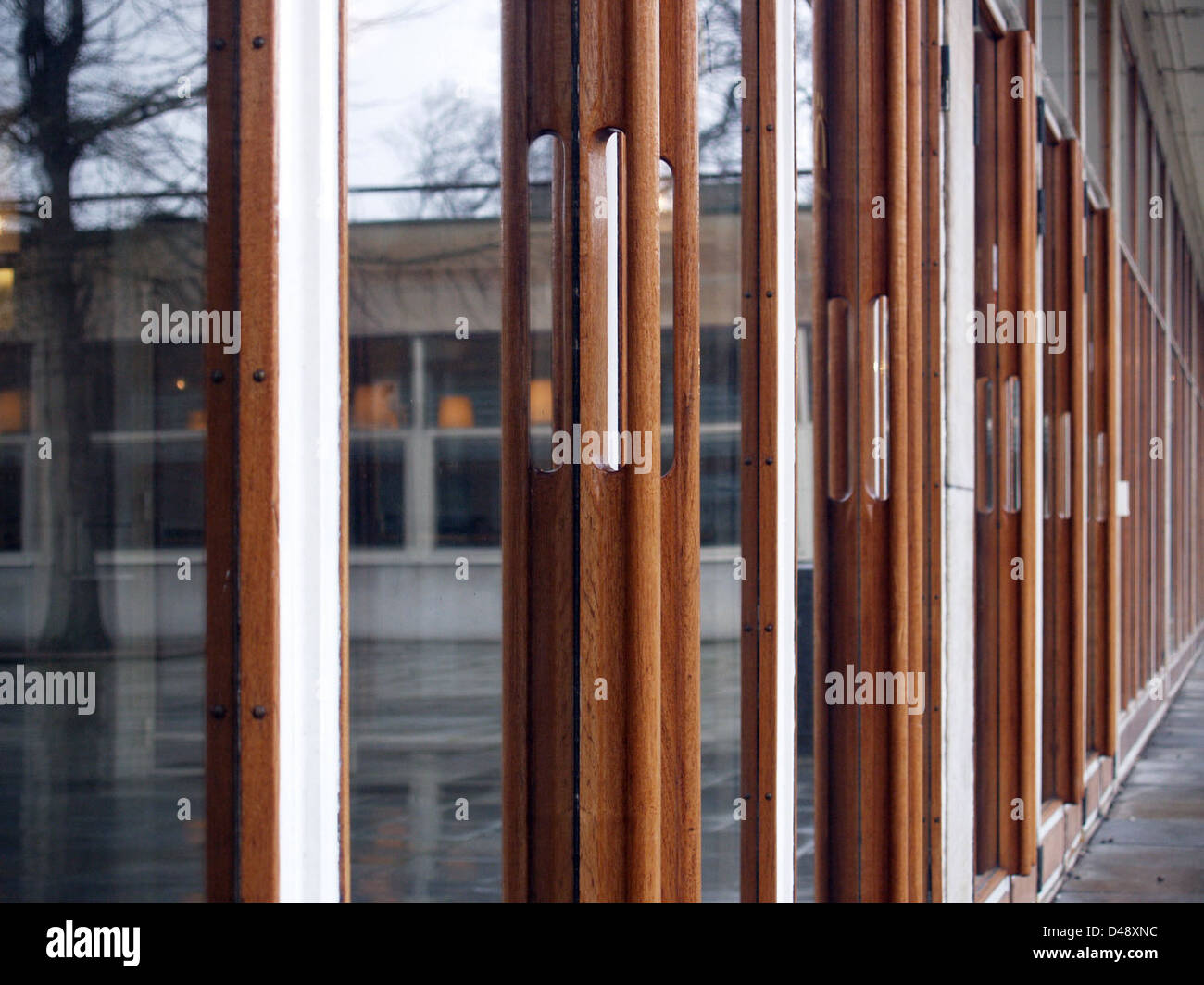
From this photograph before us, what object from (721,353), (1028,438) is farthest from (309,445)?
(1028,438)

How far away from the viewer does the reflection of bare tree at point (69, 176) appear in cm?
187

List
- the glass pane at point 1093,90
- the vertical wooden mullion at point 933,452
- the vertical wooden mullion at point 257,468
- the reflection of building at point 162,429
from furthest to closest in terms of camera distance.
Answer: the glass pane at point 1093,90 < the vertical wooden mullion at point 933,452 < the reflection of building at point 162,429 < the vertical wooden mullion at point 257,468

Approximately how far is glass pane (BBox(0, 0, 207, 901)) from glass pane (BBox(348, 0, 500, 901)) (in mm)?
406

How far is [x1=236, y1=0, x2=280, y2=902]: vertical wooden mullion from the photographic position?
1.29 meters

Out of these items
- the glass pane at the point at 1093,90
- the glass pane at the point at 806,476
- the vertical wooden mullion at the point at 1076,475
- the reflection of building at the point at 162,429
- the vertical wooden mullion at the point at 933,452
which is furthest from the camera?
the glass pane at the point at 1093,90

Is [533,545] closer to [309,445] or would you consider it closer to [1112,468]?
[309,445]

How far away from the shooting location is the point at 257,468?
1.29 metres

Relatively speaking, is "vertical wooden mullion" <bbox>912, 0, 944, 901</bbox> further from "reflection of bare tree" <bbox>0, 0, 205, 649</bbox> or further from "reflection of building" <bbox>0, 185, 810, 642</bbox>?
"reflection of bare tree" <bbox>0, 0, 205, 649</bbox>

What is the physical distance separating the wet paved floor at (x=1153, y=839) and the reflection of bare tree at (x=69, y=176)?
12.4 feet

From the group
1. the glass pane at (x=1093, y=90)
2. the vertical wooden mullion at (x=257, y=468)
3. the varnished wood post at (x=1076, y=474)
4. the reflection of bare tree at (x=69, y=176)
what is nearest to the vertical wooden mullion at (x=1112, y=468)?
the glass pane at (x=1093, y=90)

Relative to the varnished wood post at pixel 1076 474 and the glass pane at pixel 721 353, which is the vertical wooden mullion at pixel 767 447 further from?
the varnished wood post at pixel 1076 474

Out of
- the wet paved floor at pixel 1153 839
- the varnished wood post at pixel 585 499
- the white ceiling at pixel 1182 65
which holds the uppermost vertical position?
the white ceiling at pixel 1182 65
